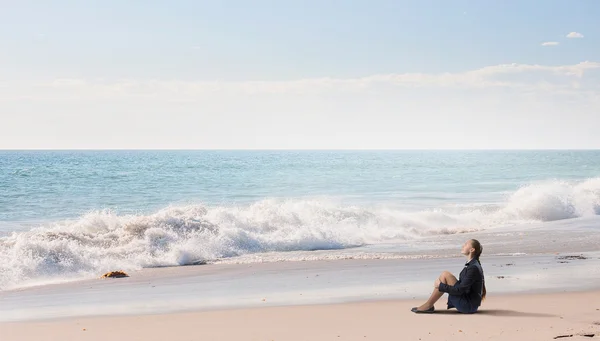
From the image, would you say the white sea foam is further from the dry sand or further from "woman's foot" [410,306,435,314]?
"woman's foot" [410,306,435,314]

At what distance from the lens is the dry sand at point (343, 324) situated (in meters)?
8.68

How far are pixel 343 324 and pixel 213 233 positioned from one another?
11.7 metres

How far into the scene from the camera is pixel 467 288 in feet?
32.1

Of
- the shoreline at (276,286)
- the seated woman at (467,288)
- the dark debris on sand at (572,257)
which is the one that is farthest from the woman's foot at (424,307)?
the dark debris on sand at (572,257)

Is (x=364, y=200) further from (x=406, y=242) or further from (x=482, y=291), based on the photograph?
(x=482, y=291)

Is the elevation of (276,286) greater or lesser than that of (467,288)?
lesser

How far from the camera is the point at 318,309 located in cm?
1052

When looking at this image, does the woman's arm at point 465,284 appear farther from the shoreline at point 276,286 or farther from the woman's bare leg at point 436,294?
the shoreline at point 276,286

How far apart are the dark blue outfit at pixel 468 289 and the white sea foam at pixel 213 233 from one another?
25.9 feet

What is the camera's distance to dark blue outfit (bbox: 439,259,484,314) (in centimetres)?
980

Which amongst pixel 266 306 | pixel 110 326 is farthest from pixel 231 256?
pixel 110 326

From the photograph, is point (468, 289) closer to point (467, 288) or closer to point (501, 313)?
point (467, 288)

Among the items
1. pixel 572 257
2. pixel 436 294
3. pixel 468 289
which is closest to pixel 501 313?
pixel 468 289

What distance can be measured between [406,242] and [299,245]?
3.75 m
